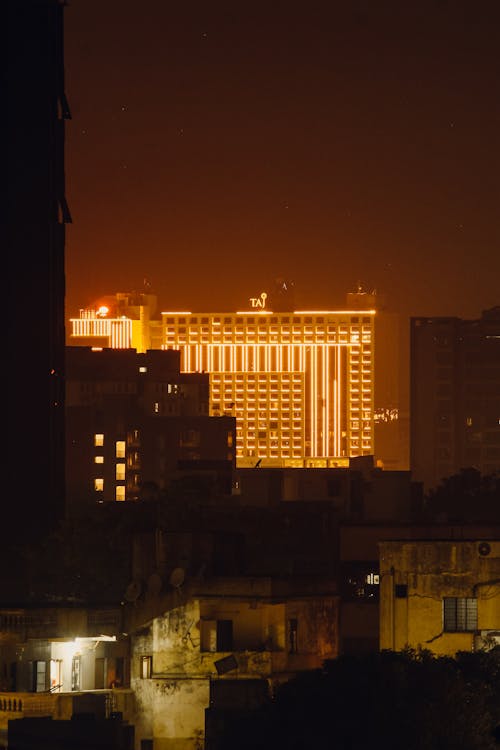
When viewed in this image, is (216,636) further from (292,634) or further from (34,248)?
(34,248)

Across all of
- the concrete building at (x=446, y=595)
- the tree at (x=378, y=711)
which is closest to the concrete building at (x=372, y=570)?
the concrete building at (x=446, y=595)

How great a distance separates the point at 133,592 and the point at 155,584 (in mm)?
1302

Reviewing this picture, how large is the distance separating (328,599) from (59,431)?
4845cm

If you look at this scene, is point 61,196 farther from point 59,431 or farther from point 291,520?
point 291,520

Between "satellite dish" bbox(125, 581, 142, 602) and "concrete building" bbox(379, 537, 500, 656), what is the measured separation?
6412 mm

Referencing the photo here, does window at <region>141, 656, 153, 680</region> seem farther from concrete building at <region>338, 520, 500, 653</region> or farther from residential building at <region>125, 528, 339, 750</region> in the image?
concrete building at <region>338, 520, 500, 653</region>

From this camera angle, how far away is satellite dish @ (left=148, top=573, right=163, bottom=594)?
74.6m

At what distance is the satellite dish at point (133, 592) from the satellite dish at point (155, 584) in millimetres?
535

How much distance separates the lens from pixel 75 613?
77375 mm

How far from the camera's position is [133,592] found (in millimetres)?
75750

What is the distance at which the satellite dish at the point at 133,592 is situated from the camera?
75562mm

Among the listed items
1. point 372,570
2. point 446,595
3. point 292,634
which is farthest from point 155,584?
point 372,570

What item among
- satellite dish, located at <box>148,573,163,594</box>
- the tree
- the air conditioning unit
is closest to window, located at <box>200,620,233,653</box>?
satellite dish, located at <box>148,573,163,594</box>

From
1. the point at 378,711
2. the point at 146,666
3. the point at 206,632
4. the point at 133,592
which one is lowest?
the point at 378,711
